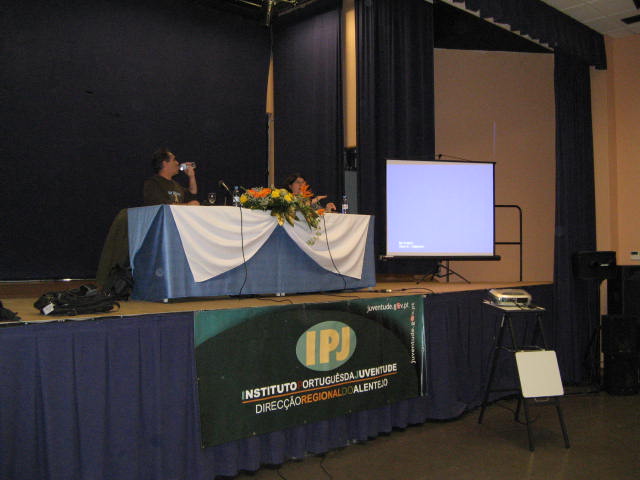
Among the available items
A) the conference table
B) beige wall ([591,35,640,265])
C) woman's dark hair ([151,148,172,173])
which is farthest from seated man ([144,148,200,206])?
beige wall ([591,35,640,265])

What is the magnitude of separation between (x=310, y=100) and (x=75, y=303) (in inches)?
162

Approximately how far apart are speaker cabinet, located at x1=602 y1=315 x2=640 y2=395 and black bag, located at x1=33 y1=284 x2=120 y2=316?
14.0 feet

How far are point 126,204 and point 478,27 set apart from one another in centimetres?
412

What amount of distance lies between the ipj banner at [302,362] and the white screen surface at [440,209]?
4.15 feet

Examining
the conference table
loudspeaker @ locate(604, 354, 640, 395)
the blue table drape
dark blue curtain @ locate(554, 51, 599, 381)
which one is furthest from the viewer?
dark blue curtain @ locate(554, 51, 599, 381)

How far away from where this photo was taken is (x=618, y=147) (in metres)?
6.18

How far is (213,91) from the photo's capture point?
20.5ft

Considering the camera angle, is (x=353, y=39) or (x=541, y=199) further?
(x=541, y=199)

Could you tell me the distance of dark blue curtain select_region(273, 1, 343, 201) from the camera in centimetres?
571

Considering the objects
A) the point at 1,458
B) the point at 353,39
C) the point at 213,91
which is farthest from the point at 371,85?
the point at 1,458

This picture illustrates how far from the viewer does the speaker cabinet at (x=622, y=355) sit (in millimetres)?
4816

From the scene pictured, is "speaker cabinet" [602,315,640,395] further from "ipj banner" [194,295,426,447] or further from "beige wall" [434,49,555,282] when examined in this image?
"ipj banner" [194,295,426,447]

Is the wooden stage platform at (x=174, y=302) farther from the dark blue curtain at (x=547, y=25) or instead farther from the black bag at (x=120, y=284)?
the dark blue curtain at (x=547, y=25)

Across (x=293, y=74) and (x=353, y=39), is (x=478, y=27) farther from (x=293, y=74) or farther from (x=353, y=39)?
(x=293, y=74)
